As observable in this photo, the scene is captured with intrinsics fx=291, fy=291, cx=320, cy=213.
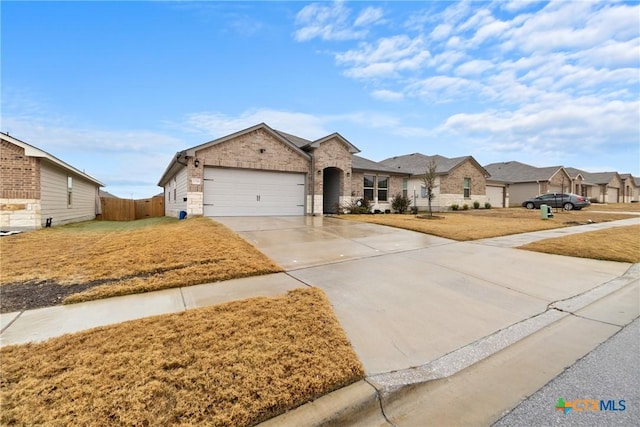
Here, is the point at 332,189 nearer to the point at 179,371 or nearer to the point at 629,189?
the point at 179,371

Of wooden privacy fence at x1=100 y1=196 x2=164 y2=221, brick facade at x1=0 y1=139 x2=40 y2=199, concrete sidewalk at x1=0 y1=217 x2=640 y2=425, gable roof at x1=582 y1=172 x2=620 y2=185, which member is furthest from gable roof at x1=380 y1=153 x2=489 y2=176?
gable roof at x1=582 y1=172 x2=620 y2=185

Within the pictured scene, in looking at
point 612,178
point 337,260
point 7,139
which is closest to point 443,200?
point 337,260

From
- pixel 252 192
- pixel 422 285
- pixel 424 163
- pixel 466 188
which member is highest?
pixel 424 163

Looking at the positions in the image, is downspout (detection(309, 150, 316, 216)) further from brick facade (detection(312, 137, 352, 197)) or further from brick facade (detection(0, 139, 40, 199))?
brick facade (detection(0, 139, 40, 199))

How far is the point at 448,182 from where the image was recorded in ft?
85.3

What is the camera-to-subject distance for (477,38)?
32.4 feet

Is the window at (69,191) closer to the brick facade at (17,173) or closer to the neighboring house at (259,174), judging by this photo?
the brick facade at (17,173)

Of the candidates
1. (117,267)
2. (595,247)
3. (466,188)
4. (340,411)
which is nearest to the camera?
(340,411)

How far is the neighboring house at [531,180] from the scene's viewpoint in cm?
3416

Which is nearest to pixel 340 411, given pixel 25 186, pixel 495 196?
pixel 25 186

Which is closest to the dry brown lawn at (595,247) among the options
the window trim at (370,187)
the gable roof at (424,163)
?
the window trim at (370,187)

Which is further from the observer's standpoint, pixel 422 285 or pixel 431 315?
pixel 422 285

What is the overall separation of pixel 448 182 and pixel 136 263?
2545cm

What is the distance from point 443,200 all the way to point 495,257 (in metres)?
19.7
